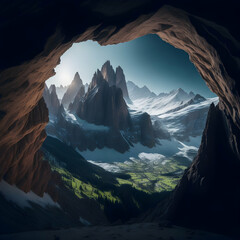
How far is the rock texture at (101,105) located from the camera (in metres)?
183

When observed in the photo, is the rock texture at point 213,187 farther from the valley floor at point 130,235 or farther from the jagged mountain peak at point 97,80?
the jagged mountain peak at point 97,80

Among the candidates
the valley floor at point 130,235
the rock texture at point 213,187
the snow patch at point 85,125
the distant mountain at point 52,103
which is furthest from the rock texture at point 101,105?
the valley floor at point 130,235

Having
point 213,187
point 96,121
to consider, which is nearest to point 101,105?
point 96,121

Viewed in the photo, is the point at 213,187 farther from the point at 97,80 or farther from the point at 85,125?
the point at 97,80

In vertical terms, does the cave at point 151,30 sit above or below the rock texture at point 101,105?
below

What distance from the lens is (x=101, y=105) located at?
184750 mm

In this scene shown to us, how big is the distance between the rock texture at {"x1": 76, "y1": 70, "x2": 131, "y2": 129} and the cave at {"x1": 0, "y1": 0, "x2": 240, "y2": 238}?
162489 millimetres

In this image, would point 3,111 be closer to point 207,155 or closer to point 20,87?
point 20,87

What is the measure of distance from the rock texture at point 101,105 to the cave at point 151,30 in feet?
533

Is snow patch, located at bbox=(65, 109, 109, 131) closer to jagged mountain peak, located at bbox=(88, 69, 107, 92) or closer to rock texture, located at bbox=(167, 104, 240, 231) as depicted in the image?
jagged mountain peak, located at bbox=(88, 69, 107, 92)

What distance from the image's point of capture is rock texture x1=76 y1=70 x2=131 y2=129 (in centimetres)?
18300

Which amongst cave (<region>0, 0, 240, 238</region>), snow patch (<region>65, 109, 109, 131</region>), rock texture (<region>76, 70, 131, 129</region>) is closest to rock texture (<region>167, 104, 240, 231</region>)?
cave (<region>0, 0, 240, 238</region>)

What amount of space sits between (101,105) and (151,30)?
16832 centimetres

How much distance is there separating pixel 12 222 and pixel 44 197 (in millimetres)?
13534
